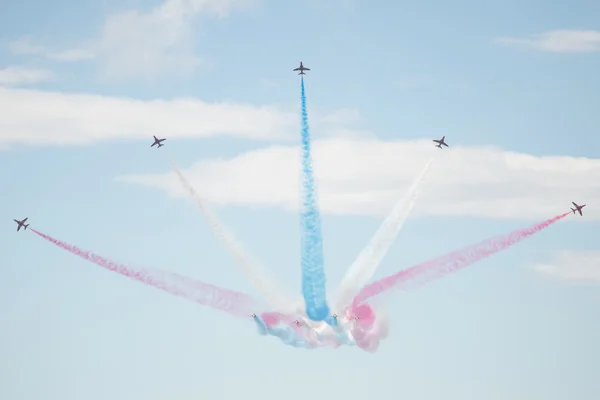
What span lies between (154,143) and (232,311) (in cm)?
3088

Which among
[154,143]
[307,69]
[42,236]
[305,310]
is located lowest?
[42,236]

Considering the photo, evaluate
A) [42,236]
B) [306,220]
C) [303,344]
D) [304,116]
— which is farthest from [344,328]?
[42,236]

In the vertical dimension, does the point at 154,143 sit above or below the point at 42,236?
above

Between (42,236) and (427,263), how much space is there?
175ft

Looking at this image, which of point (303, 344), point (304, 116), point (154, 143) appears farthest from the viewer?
point (154, 143)

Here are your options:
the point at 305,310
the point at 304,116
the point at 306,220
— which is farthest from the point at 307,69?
the point at 305,310

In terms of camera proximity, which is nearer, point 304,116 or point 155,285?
point 304,116

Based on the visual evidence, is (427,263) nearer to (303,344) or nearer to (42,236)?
(303,344)

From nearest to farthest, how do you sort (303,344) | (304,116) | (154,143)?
1. (304,116)
2. (303,344)
3. (154,143)

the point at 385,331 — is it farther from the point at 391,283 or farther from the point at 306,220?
the point at 306,220

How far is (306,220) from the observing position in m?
167

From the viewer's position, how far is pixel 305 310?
173 metres

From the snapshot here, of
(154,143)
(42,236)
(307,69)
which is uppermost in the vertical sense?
(307,69)

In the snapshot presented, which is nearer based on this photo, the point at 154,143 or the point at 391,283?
the point at 391,283
